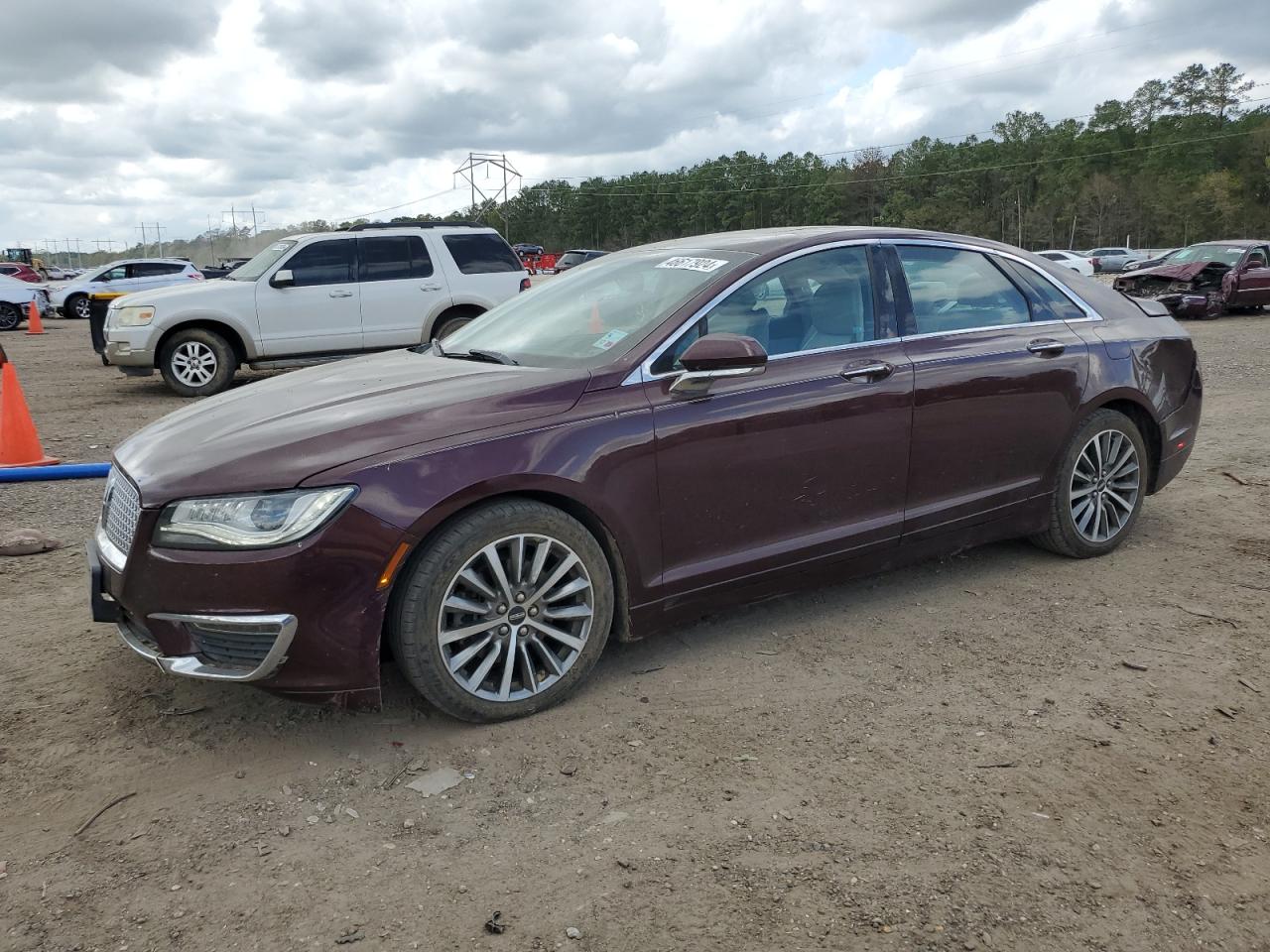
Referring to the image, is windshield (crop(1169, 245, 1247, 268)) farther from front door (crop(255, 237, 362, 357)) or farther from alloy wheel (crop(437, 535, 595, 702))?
alloy wheel (crop(437, 535, 595, 702))

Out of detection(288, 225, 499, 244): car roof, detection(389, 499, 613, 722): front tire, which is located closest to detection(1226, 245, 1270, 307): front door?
detection(288, 225, 499, 244): car roof

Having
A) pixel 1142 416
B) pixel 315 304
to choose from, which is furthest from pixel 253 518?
pixel 315 304

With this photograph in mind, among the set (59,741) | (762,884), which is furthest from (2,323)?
(762,884)

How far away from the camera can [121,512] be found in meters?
3.48

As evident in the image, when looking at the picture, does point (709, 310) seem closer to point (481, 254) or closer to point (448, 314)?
point (448, 314)

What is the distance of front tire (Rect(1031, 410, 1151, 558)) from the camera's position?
493 cm

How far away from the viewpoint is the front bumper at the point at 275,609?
3.10 metres

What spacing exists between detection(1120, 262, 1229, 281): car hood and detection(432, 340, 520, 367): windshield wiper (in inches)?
768

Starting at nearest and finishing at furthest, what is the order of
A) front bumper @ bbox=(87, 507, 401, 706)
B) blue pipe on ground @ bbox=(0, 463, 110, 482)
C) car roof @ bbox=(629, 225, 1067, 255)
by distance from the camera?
front bumper @ bbox=(87, 507, 401, 706) → car roof @ bbox=(629, 225, 1067, 255) → blue pipe on ground @ bbox=(0, 463, 110, 482)

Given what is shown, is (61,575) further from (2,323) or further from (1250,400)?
(2,323)

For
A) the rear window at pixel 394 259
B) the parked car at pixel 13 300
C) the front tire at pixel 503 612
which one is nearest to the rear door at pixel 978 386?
the front tire at pixel 503 612

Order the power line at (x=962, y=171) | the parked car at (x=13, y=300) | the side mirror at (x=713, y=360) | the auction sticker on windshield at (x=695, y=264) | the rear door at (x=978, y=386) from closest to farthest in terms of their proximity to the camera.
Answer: the side mirror at (x=713, y=360), the auction sticker on windshield at (x=695, y=264), the rear door at (x=978, y=386), the parked car at (x=13, y=300), the power line at (x=962, y=171)

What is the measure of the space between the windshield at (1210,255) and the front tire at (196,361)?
721 inches

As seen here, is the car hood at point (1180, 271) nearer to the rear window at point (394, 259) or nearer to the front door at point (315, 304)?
the rear window at point (394, 259)
